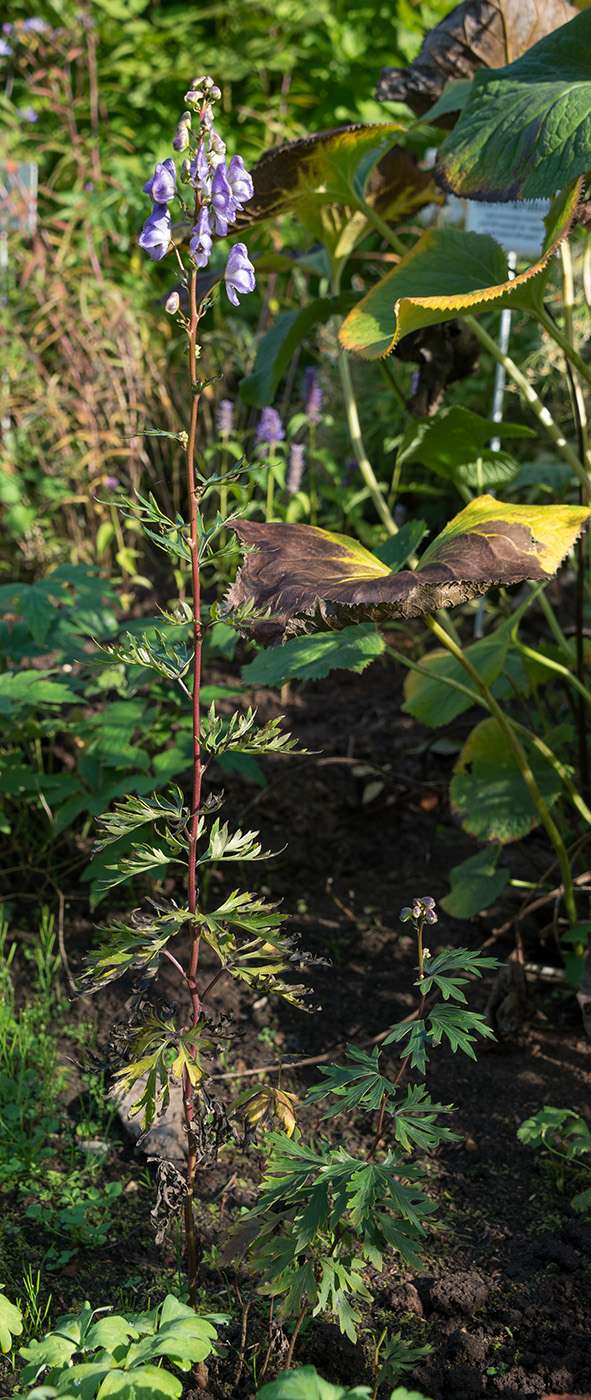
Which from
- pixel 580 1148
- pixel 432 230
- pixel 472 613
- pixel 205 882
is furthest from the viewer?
pixel 472 613

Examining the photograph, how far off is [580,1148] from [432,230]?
5.07 feet

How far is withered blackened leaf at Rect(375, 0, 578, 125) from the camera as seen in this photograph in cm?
209

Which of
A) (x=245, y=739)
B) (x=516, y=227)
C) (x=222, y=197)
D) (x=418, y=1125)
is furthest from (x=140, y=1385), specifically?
(x=516, y=227)

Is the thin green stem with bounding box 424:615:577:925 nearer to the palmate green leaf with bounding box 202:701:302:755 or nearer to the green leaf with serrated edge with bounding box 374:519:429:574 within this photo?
the green leaf with serrated edge with bounding box 374:519:429:574

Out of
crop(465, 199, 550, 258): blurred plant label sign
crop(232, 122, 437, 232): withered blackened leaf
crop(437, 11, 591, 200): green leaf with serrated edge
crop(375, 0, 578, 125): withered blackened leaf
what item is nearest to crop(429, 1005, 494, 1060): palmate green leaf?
crop(437, 11, 591, 200): green leaf with serrated edge

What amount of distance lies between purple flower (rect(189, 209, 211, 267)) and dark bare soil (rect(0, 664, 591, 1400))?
1.83 feet

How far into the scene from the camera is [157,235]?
1126mm

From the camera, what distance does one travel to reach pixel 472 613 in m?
4.18

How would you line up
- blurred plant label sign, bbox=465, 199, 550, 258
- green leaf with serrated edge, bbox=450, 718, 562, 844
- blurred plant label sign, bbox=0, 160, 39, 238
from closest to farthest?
green leaf with serrated edge, bbox=450, 718, 562, 844, blurred plant label sign, bbox=465, 199, 550, 258, blurred plant label sign, bbox=0, 160, 39, 238

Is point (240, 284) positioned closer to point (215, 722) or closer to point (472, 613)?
point (215, 722)

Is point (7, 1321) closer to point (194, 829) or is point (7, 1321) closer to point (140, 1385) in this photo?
point (140, 1385)

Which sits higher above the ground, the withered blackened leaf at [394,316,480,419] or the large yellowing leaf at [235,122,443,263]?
the large yellowing leaf at [235,122,443,263]

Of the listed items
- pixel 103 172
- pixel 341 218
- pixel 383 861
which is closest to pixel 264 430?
pixel 341 218

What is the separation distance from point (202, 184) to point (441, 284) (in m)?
0.76
